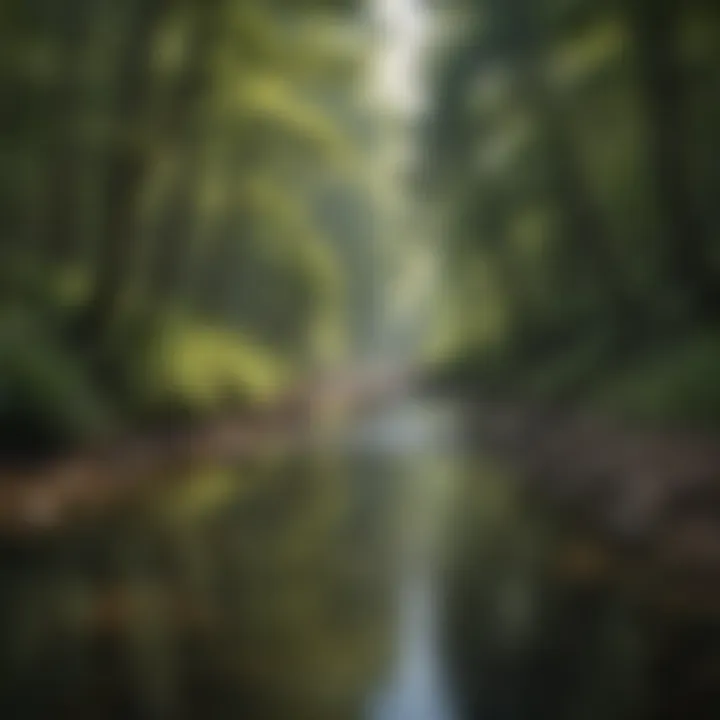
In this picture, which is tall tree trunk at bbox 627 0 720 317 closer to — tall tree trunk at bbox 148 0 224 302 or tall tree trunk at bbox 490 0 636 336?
tall tree trunk at bbox 490 0 636 336

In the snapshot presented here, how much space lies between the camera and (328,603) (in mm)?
1516

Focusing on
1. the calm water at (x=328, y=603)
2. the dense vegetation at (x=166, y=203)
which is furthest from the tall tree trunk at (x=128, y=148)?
the calm water at (x=328, y=603)

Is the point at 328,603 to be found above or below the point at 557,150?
below

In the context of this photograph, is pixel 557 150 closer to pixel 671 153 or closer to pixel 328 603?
pixel 671 153

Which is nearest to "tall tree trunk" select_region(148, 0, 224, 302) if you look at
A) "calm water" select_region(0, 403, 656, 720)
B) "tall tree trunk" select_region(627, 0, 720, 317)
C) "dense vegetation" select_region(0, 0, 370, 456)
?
"dense vegetation" select_region(0, 0, 370, 456)

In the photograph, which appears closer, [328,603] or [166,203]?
[328,603]

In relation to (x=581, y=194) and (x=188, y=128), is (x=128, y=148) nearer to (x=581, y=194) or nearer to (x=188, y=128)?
(x=188, y=128)

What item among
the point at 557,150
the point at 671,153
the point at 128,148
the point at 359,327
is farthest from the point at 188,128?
the point at 671,153

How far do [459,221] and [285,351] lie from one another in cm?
27

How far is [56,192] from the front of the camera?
159cm

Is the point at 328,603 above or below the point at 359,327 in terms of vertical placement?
below

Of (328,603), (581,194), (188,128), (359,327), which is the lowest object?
(328,603)

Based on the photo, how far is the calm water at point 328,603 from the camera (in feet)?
4.83

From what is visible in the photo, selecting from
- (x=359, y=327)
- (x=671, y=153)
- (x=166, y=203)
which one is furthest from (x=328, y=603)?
(x=671, y=153)
